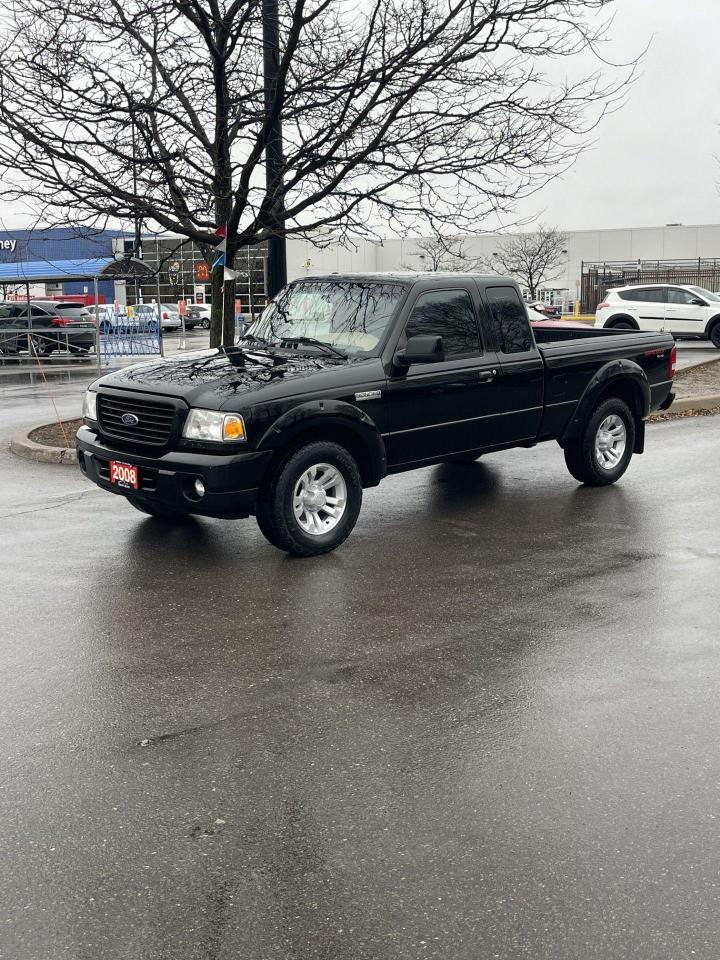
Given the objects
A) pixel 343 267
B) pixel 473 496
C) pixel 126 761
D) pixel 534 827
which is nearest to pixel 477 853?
pixel 534 827

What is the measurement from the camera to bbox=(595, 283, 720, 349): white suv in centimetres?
3098

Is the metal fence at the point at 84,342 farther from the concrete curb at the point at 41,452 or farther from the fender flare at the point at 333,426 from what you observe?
the fender flare at the point at 333,426

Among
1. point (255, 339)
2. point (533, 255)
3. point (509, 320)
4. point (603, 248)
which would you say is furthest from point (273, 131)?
point (603, 248)

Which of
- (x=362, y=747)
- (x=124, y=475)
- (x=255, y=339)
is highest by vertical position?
(x=255, y=339)

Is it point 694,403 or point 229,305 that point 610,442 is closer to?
point 229,305

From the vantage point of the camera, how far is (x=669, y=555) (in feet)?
23.5

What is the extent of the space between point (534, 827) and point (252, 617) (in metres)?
2.68

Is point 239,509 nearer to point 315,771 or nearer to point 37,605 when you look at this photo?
point 37,605

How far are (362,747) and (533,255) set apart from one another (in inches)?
2824

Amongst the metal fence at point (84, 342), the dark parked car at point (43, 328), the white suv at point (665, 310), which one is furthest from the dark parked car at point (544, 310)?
the dark parked car at point (43, 328)

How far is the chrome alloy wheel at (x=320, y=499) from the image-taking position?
7.08 metres

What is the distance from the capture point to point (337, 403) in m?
7.09

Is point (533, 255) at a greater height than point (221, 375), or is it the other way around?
point (533, 255)

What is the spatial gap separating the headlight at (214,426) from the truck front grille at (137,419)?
176 millimetres
